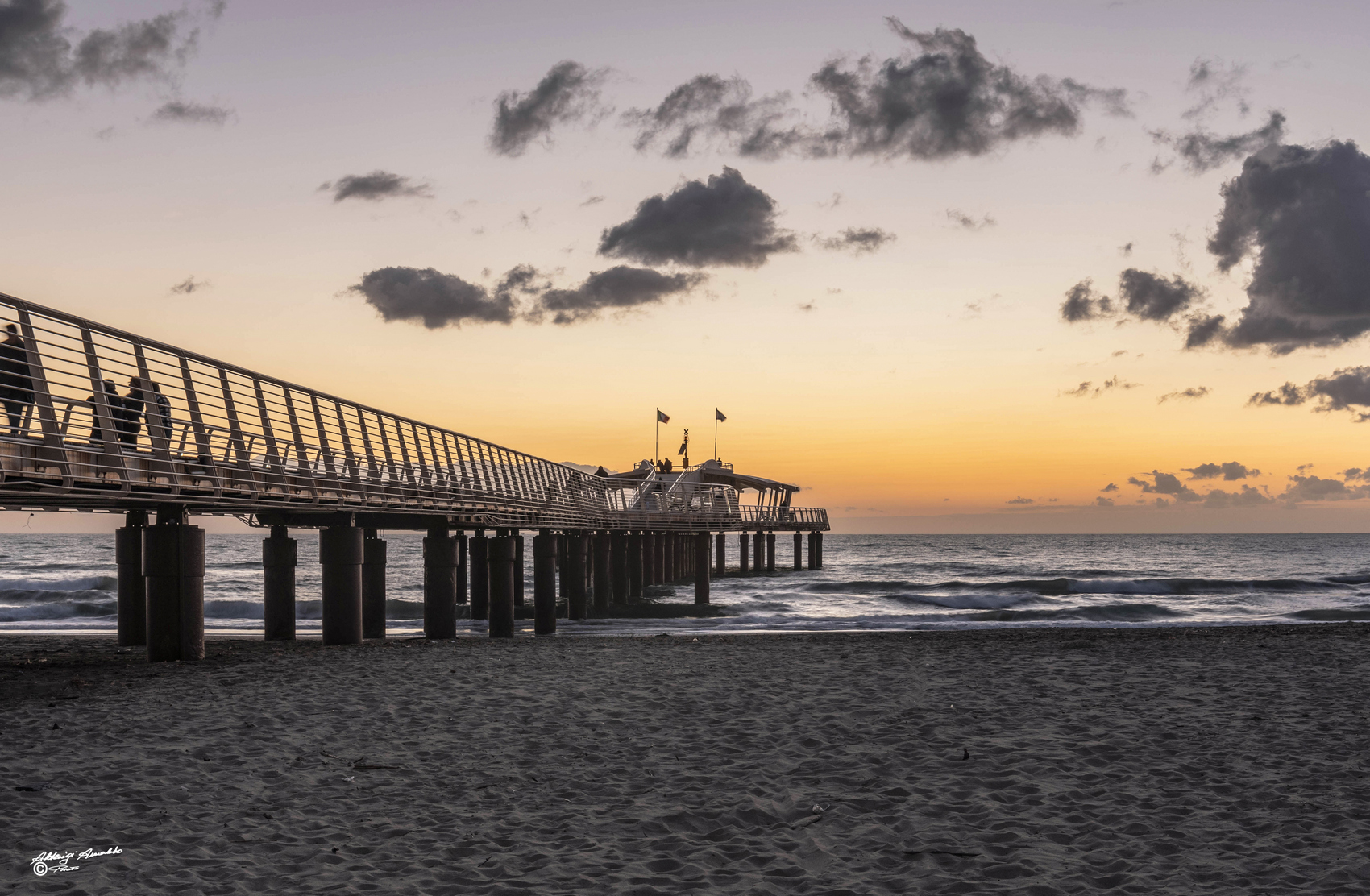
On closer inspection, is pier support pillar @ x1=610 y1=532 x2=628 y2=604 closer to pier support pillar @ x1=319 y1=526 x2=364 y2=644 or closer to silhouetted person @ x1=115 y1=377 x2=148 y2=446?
pier support pillar @ x1=319 y1=526 x2=364 y2=644

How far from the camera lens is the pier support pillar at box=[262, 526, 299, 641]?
660 inches

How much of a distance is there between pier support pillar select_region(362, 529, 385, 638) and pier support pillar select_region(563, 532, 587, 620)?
11.3 m

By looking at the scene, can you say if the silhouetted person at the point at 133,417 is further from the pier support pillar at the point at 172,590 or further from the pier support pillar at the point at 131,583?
the pier support pillar at the point at 131,583

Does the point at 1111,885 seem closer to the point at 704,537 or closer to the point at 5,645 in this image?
the point at 5,645

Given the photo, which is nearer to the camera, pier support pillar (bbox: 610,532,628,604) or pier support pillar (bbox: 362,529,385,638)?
pier support pillar (bbox: 362,529,385,638)

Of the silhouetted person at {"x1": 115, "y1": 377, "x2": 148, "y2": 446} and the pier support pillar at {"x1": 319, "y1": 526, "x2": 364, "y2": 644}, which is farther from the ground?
the silhouetted person at {"x1": 115, "y1": 377, "x2": 148, "y2": 446}

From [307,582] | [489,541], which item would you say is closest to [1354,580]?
[489,541]

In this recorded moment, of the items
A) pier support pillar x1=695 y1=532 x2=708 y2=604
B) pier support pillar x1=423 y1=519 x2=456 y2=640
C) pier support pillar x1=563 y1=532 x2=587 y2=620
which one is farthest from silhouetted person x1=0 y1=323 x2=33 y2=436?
pier support pillar x1=695 y1=532 x2=708 y2=604

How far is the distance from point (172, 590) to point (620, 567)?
78.5 feet

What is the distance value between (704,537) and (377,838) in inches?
1291
